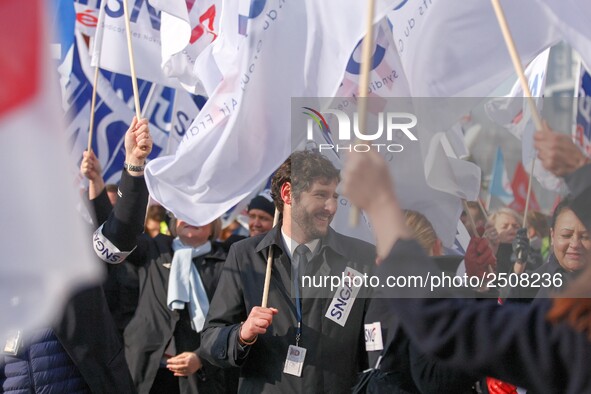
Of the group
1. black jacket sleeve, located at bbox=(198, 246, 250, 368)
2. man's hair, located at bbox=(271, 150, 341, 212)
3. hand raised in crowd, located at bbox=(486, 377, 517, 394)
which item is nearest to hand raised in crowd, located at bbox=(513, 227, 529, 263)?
man's hair, located at bbox=(271, 150, 341, 212)

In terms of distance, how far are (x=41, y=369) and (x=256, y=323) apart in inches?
36.1

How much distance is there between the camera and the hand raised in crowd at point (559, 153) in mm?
2639

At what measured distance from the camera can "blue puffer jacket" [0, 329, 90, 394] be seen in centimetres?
436

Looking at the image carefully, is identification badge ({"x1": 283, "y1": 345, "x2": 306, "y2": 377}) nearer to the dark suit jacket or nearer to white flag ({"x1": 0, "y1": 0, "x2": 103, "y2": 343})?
the dark suit jacket

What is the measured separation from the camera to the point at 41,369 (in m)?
4.37

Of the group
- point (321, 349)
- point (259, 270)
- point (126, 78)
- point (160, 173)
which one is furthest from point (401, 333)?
point (126, 78)

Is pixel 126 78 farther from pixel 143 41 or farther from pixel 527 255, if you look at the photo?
pixel 527 255

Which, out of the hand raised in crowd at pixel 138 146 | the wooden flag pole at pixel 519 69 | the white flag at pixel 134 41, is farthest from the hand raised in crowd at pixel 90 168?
the wooden flag pole at pixel 519 69

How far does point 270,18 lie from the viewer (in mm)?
5105

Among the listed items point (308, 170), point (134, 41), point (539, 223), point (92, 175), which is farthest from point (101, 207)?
point (539, 223)

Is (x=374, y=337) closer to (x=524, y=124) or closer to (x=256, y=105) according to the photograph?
(x=524, y=124)

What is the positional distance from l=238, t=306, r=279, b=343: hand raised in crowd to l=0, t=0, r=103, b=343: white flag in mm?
2397

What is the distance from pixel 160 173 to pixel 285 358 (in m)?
1.13

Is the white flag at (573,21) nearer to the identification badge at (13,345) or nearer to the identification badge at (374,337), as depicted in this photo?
the identification badge at (374,337)
